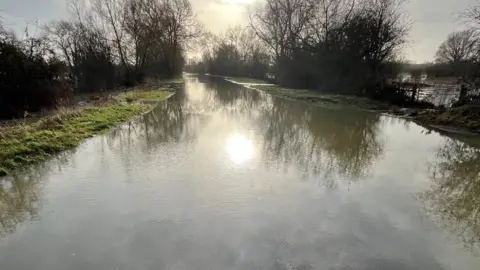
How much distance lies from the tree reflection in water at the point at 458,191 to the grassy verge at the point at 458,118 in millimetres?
2931

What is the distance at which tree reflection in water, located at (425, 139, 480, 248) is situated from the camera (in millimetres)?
4344

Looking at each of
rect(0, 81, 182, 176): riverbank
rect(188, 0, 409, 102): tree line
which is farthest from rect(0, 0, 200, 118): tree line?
rect(188, 0, 409, 102): tree line

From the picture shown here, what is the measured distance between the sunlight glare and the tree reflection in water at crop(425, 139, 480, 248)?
389 centimetres

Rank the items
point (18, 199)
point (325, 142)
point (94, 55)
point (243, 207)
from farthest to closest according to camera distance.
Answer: point (94, 55)
point (325, 142)
point (18, 199)
point (243, 207)

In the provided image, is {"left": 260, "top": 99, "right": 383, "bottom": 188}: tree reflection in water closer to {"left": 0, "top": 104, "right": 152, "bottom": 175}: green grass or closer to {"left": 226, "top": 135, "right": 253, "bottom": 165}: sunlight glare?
{"left": 226, "top": 135, "right": 253, "bottom": 165}: sunlight glare

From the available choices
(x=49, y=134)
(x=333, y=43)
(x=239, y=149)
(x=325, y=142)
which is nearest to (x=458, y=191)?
(x=325, y=142)

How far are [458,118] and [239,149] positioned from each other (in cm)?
940

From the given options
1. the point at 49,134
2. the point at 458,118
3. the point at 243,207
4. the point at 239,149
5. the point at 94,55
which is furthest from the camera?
the point at 94,55

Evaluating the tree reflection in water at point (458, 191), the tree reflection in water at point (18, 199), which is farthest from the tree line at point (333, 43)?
the tree reflection in water at point (18, 199)

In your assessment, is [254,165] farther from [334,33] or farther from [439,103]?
[334,33]

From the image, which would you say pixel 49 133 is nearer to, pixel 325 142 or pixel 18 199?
pixel 18 199

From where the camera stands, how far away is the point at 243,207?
4684 mm

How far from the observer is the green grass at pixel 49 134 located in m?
6.37

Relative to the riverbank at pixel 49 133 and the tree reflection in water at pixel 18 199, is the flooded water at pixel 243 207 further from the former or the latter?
the riverbank at pixel 49 133
